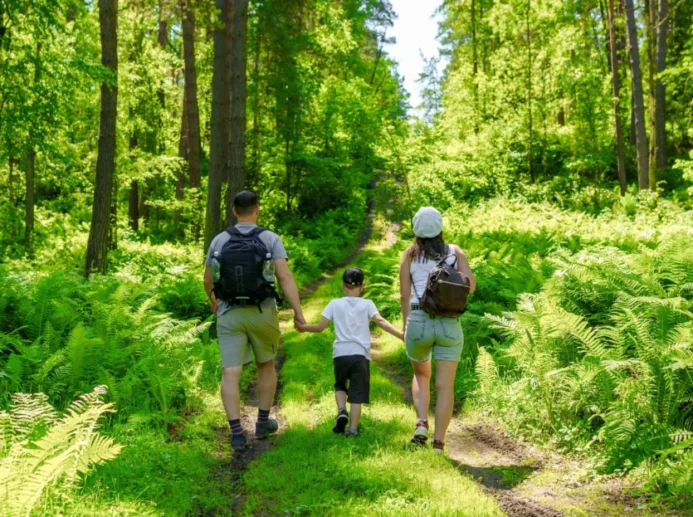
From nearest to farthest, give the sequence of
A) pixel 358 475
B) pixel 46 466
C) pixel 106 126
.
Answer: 1. pixel 46 466
2. pixel 358 475
3. pixel 106 126

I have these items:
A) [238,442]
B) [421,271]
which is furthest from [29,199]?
[421,271]

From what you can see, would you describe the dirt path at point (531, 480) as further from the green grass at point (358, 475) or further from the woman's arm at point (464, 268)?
the woman's arm at point (464, 268)

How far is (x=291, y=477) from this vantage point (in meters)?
4.83

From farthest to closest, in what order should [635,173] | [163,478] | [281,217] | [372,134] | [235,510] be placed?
[635,173]
[281,217]
[372,134]
[163,478]
[235,510]

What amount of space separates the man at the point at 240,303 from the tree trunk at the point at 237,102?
593cm

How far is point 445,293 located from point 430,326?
0.39 m

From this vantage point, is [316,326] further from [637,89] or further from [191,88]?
[637,89]

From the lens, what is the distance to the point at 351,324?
6.00 metres

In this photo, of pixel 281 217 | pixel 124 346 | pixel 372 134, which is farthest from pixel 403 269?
pixel 281 217

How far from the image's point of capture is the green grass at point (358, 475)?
420 cm

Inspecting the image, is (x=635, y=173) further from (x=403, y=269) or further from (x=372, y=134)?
(x=403, y=269)

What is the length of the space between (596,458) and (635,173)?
25.2m

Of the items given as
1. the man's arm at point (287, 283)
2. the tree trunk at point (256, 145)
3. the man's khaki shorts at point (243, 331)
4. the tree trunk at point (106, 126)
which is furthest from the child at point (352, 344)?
the tree trunk at point (256, 145)

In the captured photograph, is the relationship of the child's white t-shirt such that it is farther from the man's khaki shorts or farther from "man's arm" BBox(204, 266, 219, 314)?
"man's arm" BBox(204, 266, 219, 314)
